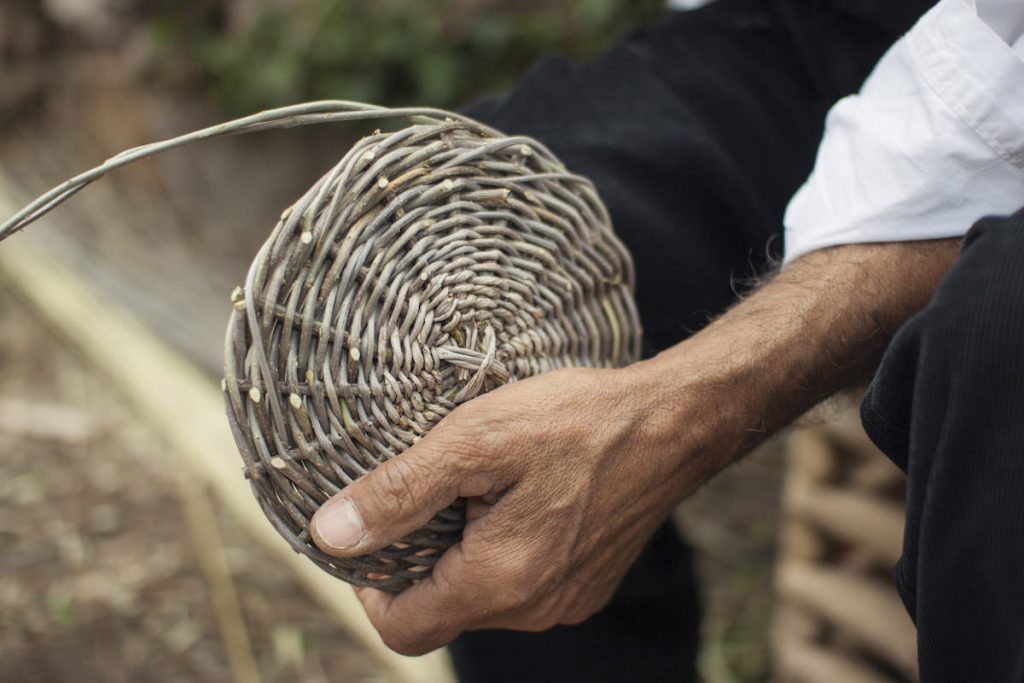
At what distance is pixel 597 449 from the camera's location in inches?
26.7

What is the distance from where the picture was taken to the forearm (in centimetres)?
73

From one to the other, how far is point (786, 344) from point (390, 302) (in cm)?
32

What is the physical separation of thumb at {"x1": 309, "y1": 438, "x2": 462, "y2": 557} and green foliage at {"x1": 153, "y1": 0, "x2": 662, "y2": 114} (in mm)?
1637

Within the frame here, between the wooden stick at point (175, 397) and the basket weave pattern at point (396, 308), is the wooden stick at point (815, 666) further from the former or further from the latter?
the basket weave pattern at point (396, 308)

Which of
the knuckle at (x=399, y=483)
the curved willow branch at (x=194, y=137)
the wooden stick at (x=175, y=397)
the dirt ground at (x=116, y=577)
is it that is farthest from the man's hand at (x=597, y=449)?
the dirt ground at (x=116, y=577)

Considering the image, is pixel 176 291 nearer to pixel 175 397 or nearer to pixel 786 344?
pixel 175 397

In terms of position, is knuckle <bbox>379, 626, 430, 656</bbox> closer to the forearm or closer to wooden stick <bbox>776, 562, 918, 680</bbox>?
the forearm

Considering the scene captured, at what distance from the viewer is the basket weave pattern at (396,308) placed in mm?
605

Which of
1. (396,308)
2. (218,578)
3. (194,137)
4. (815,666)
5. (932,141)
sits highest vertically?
(194,137)

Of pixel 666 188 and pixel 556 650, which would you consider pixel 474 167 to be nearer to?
pixel 666 188

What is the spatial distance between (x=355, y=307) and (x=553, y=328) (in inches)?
7.3

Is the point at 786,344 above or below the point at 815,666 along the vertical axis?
above

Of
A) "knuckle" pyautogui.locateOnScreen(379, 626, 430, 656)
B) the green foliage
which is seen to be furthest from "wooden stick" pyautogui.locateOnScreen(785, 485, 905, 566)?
the green foliage

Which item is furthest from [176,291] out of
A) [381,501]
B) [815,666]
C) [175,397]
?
[381,501]
